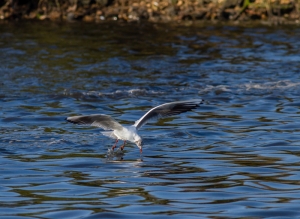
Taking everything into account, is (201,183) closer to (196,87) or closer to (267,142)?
(267,142)

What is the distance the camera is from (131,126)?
35.5 feet

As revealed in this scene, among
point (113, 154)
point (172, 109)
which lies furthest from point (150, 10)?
point (113, 154)

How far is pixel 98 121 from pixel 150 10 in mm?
13920

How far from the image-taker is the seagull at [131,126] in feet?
34.4

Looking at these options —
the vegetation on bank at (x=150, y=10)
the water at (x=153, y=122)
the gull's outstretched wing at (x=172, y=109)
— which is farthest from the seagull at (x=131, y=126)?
the vegetation on bank at (x=150, y=10)

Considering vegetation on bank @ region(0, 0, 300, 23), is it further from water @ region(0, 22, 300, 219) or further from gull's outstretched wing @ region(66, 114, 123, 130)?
gull's outstretched wing @ region(66, 114, 123, 130)

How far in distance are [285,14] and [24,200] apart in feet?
57.3

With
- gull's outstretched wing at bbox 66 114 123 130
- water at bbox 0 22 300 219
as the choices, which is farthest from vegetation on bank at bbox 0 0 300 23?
gull's outstretched wing at bbox 66 114 123 130

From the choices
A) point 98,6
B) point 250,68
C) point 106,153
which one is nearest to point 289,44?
point 250,68

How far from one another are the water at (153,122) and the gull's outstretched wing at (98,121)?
38 cm

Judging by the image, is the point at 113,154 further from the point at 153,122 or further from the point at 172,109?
the point at 153,122

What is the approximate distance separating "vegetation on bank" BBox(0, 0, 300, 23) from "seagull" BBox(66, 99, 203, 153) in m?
12.9

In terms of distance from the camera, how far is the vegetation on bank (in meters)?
23.8

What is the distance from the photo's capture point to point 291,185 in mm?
8539
